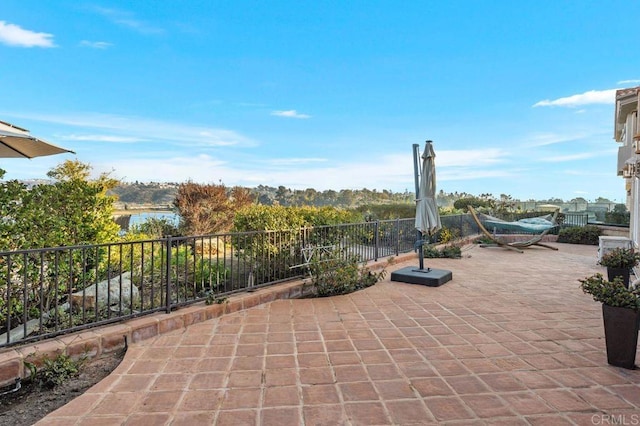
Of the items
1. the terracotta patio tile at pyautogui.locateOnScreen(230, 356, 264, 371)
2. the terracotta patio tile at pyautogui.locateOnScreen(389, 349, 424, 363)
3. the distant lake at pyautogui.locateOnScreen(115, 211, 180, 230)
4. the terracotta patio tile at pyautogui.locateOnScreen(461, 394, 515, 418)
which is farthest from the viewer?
the distant lake at pyautogui.locateOnScreen(115, 211, 180, 230)

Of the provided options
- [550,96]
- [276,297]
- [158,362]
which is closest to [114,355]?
[158,362]

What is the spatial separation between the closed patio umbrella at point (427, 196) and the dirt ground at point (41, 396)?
14.8 feet

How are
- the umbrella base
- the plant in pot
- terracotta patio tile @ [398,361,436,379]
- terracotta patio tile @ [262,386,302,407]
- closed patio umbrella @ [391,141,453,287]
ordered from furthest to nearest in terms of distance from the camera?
closed patio umbrella @ [391,141,453,287]
the umbrella base
the plant in pot
terracotta patio tile @ [398,361,436,379]
terracotta patio tile @ [262,386,302,407]

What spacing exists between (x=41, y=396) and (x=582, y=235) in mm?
13388

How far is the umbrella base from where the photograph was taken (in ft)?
17.1

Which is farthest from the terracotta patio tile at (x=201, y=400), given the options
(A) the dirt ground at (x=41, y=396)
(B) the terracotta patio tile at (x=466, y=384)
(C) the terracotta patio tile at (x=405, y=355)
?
(B) the terracotta patio tile at (x=466, y=384)

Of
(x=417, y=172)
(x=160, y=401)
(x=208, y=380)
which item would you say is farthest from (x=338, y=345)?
(x=417, y=172)

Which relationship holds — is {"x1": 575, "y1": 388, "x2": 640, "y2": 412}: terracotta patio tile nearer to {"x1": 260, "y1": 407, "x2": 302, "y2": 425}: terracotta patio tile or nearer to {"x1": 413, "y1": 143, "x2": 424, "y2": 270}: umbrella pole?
{"x1": 260, "y1": 407, "x2": 302, "y2": 425}: terracotta patio tile

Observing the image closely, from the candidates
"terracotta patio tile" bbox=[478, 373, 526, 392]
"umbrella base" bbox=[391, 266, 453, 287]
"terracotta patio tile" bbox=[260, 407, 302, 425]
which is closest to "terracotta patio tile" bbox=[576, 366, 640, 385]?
"terracotta patio tile" bbox=[478, 373, 526, 392]

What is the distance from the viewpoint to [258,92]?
997 cm

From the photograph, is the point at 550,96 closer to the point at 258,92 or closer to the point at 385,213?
the point at 385,213

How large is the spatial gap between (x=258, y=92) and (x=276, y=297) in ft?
23.9

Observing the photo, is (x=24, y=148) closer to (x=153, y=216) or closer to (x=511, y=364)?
(x=511, y=364)

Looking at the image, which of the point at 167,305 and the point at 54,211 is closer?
the point at 167,305
